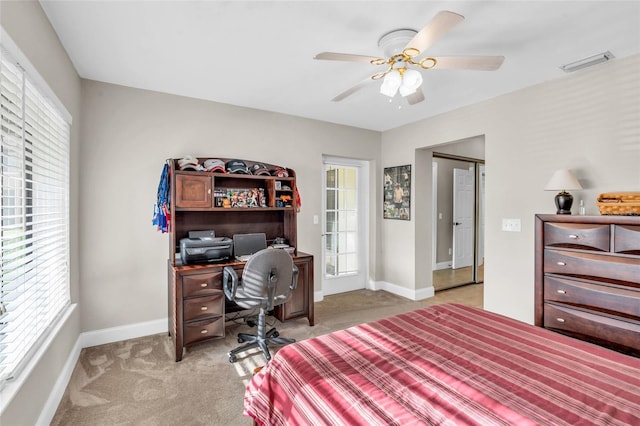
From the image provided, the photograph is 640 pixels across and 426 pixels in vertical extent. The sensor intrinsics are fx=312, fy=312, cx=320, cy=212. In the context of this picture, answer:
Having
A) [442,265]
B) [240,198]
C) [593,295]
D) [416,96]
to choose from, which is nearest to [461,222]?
[442,265]

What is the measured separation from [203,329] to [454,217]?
4755 mm

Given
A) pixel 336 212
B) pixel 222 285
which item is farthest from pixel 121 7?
pixel 336 212

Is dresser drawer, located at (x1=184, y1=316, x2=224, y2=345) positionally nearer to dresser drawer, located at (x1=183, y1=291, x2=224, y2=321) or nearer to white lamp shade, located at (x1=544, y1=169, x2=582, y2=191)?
dresser drawer, located at (x1=183, y1=291, x2=224, y2=321)

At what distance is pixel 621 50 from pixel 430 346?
2.63 meters

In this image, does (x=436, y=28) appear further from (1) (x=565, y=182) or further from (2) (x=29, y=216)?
(2) (x=29, y=216)

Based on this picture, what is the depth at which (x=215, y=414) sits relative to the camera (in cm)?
198

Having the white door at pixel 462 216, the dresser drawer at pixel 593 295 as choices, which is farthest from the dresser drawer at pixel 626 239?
the white door at pixel 462 216

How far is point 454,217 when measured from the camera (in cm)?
580

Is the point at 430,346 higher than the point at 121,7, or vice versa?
the point at 121,7

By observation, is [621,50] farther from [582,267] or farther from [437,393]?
[437,393]

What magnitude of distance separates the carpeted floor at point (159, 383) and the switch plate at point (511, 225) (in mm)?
1996

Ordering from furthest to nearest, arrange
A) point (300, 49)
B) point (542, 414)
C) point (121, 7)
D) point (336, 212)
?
point (336, 212)
point (300, 49)
point (121, 7)
point (542, 414)

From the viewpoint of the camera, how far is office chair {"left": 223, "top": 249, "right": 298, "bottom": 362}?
2564 mm

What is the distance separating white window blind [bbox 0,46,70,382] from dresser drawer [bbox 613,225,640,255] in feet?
11.5
